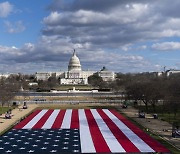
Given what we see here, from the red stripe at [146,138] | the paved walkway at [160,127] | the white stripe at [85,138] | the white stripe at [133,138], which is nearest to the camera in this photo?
the white stripe at [85,138]

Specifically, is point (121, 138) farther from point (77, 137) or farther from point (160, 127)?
point (160, 127)

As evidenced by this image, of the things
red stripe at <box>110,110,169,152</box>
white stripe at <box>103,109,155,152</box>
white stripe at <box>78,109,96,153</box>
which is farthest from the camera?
white stripe at <box>103,109,155,152</box>

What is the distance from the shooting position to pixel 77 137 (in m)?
29.9

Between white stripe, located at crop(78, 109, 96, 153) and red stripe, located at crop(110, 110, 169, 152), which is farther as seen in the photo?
red stripe, located at crop(110, 110, 169, 152)

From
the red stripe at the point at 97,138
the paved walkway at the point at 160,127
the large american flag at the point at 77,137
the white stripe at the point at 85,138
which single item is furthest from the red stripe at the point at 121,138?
the paved walkway at the point at 160,127

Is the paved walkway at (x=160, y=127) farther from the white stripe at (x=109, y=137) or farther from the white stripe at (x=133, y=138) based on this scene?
the white stripe at (x=109, y=137)

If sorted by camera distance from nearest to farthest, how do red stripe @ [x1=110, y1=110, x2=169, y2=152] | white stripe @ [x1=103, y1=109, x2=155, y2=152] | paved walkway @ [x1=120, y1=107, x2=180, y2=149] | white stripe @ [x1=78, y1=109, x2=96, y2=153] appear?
white stripe @ [x1=78, y1=109, x2=96, y2=153], red stripe @ [x1=110, y1=110, x2=169, y2=152], white stripe @ [x1=103, y1=109, x2=155, y2=152], paved walkway @ [x1=120, y1=107, x2=180, y2=149]

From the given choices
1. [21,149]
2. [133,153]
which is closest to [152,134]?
[133,153]

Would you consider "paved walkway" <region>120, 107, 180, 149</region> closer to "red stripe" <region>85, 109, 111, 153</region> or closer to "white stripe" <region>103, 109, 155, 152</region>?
"white stripe" <region>103, 109, 155, 152</region>

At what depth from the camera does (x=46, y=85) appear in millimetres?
127500

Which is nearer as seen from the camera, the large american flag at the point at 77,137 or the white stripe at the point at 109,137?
the large american flag at the point at 77,137

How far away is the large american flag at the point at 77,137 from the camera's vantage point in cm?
2505

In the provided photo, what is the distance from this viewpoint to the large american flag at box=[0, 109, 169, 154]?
82.2ft

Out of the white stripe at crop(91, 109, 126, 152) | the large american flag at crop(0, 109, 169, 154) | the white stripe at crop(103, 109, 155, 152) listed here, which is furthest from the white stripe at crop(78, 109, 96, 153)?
the white stripe at crop(103, 109, 155, 152)
